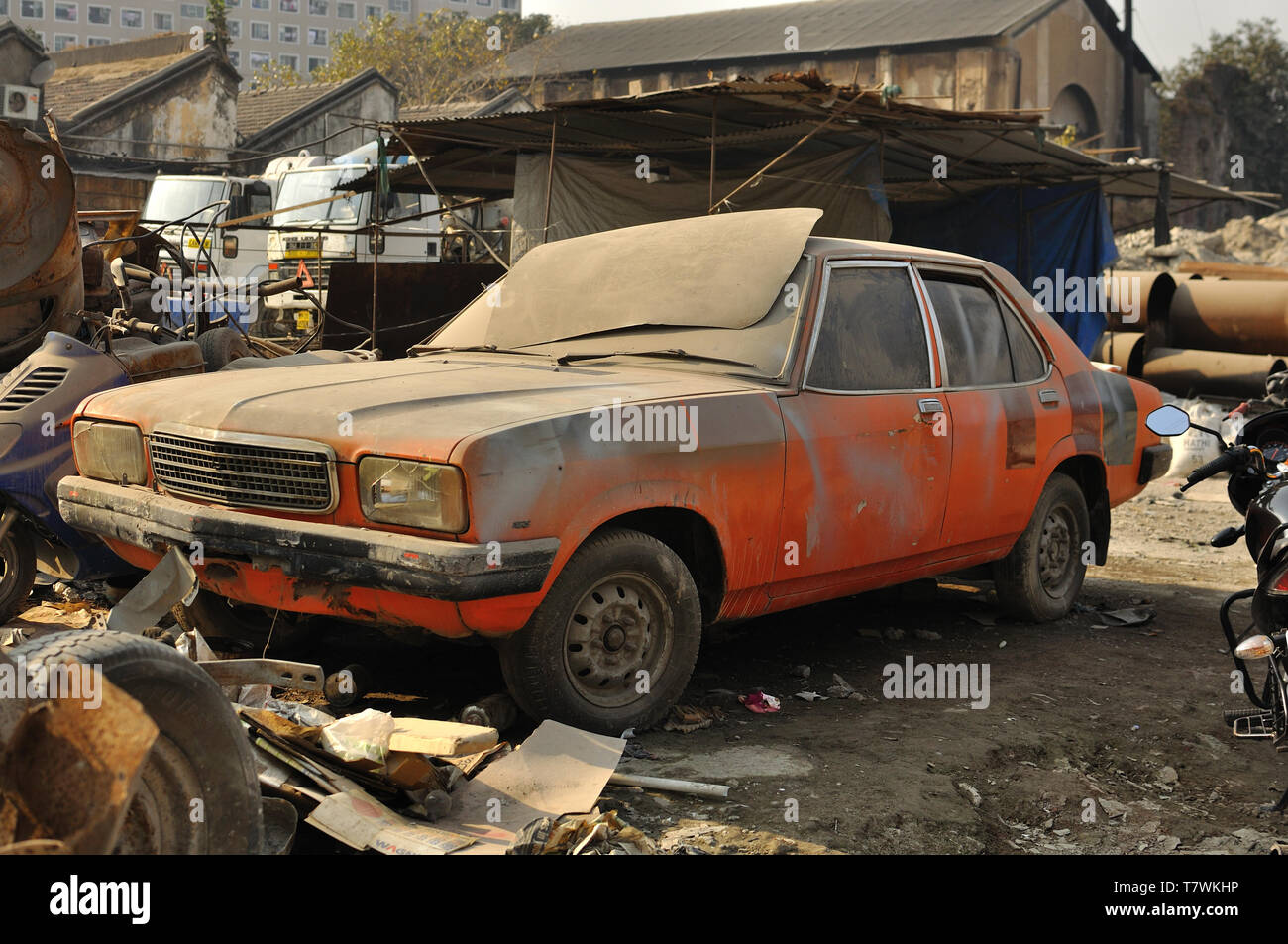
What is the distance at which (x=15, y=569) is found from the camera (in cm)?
549

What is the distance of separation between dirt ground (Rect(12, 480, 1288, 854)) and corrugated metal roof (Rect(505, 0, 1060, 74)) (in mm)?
28459

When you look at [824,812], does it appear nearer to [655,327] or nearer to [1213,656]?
[655,327]

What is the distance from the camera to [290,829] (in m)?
3.06

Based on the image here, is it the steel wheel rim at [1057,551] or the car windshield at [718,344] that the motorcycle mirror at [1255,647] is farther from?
the steel wheel rim at [1057,551]

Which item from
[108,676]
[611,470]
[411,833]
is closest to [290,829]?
[411,833]

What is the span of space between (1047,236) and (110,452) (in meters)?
13.3

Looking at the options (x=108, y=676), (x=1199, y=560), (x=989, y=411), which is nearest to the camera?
(x=108, y=676)

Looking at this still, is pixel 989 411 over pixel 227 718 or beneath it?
over

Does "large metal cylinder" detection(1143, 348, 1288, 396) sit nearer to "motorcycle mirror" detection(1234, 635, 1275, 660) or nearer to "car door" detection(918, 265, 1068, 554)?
"car door" detection(918, 265, 1068, 554)

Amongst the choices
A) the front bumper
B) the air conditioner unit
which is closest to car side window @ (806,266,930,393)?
the front bumper

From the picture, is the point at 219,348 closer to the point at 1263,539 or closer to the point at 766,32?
the point at 1263,539

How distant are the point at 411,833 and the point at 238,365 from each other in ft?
13.6

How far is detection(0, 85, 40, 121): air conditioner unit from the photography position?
68.0 feet

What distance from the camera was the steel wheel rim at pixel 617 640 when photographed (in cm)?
400
